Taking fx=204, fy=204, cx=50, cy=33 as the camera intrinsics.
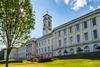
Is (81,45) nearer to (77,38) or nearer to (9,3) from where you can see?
(77,38)

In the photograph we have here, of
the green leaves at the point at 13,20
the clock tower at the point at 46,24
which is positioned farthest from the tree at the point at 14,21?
the clock tower at the point at 46,24

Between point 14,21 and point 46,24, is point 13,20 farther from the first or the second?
point 46,24

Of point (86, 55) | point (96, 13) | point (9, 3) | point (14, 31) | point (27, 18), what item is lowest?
point (86, 55)

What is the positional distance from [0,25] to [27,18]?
159 inches

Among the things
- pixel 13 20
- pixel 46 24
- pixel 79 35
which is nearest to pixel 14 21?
pixel 13 20

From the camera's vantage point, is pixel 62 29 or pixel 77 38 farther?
pixel 62 29

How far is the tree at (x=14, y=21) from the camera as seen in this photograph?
28672mm

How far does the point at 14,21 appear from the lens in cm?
2908

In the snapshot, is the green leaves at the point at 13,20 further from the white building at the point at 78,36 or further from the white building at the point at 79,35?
the white building at the point at 79,35

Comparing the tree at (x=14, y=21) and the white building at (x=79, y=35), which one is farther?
the white building at (x=79, y=35)

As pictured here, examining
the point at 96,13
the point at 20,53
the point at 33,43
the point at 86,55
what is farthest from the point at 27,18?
the point at 20,53

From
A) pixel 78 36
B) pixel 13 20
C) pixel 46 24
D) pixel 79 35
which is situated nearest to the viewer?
pixel 13 20

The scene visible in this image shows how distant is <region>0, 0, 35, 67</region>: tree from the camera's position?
28.7 metres

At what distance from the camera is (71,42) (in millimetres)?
80438
